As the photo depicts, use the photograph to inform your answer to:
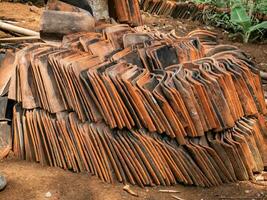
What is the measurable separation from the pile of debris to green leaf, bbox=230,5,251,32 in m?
3.78

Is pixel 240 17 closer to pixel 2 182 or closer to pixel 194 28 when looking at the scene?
pixel 194 28

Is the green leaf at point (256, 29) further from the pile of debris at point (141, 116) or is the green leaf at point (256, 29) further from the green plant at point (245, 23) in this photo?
the pile of debris at point (141, 116)

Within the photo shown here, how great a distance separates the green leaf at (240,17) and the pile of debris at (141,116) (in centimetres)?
378

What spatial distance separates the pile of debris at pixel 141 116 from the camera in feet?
12.1

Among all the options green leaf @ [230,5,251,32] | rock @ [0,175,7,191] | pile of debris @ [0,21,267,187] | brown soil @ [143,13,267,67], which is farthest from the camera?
green leaf @ [230,5,251,32]

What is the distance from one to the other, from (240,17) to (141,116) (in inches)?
183

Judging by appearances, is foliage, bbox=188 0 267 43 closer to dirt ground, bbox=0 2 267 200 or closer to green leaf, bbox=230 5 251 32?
green leaf, bbox=230 5 251 32

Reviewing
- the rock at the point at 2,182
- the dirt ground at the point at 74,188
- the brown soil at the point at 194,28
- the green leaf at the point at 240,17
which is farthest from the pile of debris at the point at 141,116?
the green leaf at the point at 240,17

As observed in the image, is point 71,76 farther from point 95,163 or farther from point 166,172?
point 166,172

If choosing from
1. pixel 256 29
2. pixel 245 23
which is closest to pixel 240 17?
pixel 245 23

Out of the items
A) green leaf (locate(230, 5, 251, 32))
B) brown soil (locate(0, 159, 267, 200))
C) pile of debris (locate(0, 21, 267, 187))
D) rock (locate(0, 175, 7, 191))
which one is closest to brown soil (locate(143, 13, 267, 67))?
green leaf (locate(230, 5, 251, 32))

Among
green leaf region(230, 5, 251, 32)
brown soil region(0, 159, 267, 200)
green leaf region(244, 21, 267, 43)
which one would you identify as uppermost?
green leaf region(230, 5, 251, 32)

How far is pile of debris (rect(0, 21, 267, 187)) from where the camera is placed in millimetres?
3701

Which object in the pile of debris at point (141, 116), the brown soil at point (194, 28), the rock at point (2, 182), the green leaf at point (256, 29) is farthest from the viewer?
the green leaf at point (256, 29)
